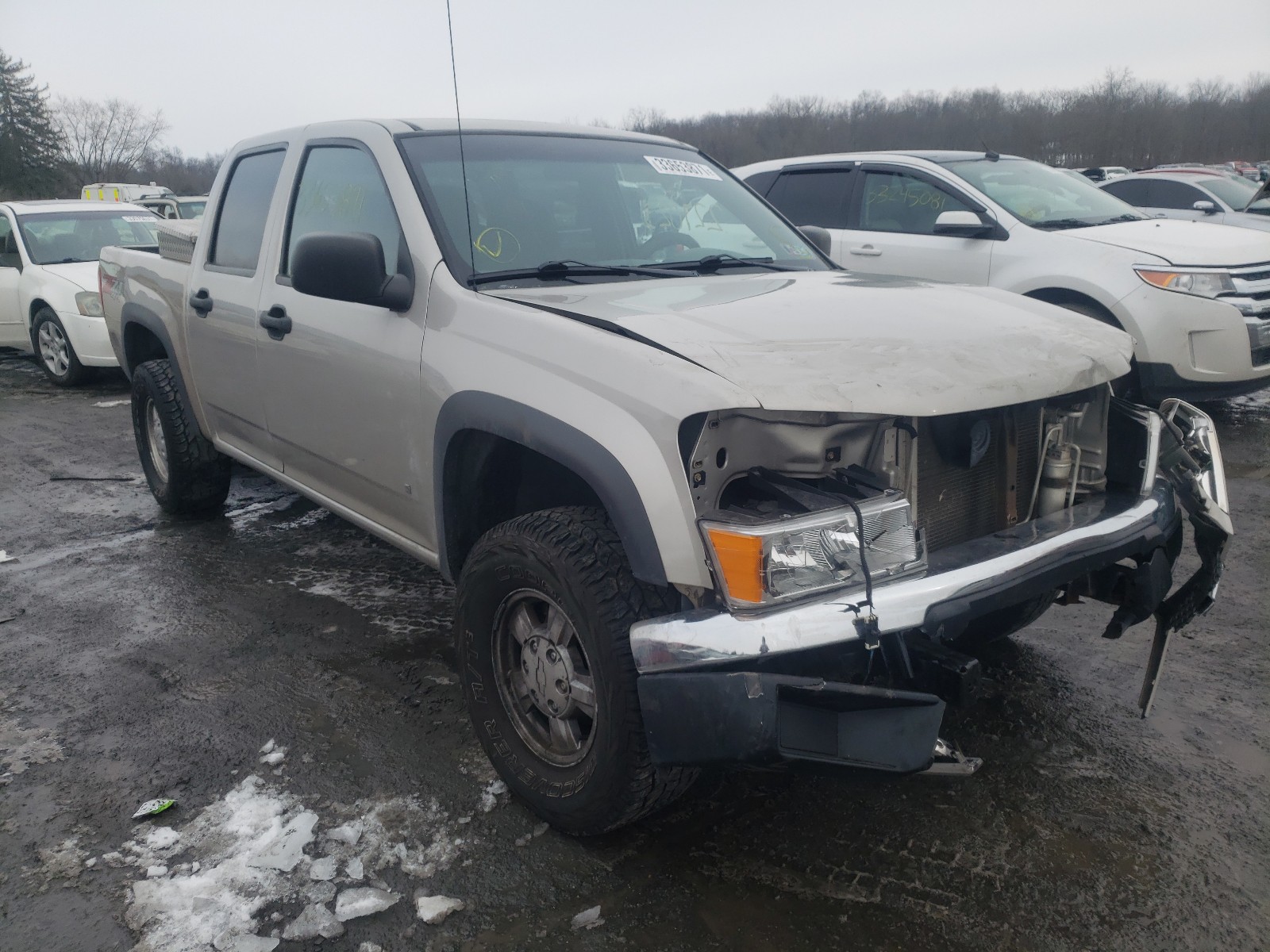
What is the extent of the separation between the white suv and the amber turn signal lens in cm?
382

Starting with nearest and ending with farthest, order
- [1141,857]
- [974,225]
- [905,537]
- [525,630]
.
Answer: [905,537]
[1141,857]
[525,630]
[974,225]

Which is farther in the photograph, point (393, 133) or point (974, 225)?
point (974, 225)

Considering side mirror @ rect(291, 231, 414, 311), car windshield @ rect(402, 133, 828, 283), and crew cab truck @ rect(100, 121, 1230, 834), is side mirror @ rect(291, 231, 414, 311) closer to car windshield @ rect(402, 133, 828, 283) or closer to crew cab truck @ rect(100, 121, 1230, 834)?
crew cab truck @ rect(100, 121, 1230, 834)

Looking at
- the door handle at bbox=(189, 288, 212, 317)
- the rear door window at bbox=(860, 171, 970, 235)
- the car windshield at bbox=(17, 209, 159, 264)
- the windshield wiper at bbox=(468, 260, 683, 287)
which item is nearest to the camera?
the windshield wiper at bbox=(468, 260, 683, 287)

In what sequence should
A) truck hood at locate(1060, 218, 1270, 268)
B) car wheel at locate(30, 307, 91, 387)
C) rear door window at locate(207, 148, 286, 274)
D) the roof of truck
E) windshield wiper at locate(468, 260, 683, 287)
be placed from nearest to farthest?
windshield wiper at locate(468, 260, 683, 287) → rear door window at locate(207, 148, 286, 274) → truck hood at locate(1060, 218, 1270, 268) → car wheel at locate(30, 307, 91, 387) → the roof of truck

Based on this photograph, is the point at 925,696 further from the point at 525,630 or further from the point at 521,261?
the point at 521,261

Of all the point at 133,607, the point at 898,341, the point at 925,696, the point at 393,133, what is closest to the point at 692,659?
the point at 925,696

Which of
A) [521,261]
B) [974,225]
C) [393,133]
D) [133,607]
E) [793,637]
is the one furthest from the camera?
[974,225]

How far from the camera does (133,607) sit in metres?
4.08

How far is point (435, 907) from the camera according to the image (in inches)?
88.0

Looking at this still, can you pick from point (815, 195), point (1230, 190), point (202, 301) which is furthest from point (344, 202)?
point (1230, 190)

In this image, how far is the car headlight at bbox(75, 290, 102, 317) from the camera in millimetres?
8945

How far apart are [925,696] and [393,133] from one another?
2.44 m

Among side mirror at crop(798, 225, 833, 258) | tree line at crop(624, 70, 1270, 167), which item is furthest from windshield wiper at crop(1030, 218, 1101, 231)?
tree line at crop(624, 70, 1270, 167)
